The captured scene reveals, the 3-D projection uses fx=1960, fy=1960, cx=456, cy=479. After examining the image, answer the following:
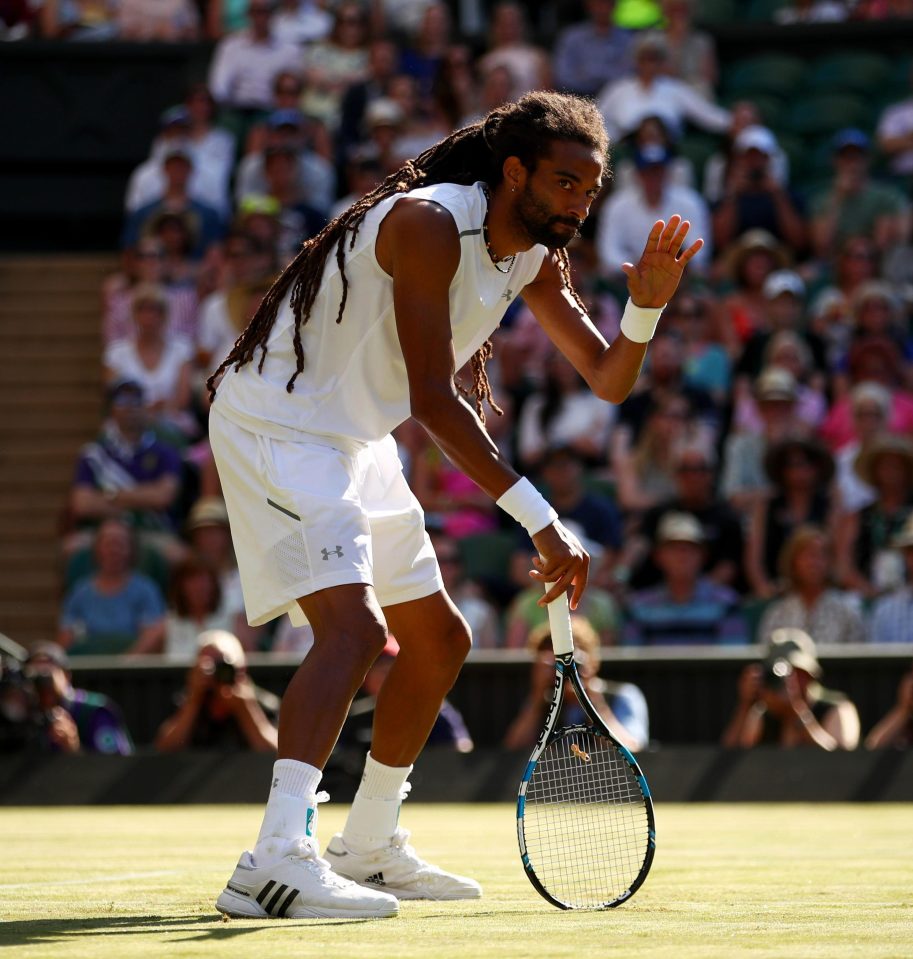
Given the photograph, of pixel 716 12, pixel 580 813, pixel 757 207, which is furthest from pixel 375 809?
pixel 716 12

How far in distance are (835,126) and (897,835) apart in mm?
9757

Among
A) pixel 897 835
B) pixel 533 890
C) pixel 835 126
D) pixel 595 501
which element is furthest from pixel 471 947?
pixel 835 126

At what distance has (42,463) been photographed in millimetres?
14523

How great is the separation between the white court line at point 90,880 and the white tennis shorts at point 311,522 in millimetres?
967

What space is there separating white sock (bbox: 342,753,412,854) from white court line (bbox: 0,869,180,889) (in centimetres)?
76

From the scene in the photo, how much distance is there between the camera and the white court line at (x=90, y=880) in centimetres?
496

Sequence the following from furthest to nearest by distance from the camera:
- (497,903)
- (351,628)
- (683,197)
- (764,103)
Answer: (764,103), (683,197), (497,903), (351,628)

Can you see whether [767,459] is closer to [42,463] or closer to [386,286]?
[42,463]

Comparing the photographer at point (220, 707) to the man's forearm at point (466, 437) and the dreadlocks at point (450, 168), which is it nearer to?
the dreadlocks at point (450, 168)

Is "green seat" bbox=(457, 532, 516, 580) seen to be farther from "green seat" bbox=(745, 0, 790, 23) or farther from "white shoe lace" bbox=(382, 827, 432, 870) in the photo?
"green seat" bbox=(745, 0, 790, 23)

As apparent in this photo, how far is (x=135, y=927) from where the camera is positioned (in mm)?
3967

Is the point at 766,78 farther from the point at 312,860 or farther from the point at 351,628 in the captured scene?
the point at 312,860

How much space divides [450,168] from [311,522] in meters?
1.01

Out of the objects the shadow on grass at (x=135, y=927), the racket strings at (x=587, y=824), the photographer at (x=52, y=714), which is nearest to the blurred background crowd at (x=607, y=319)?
the photographer at (x=52, y=714)
